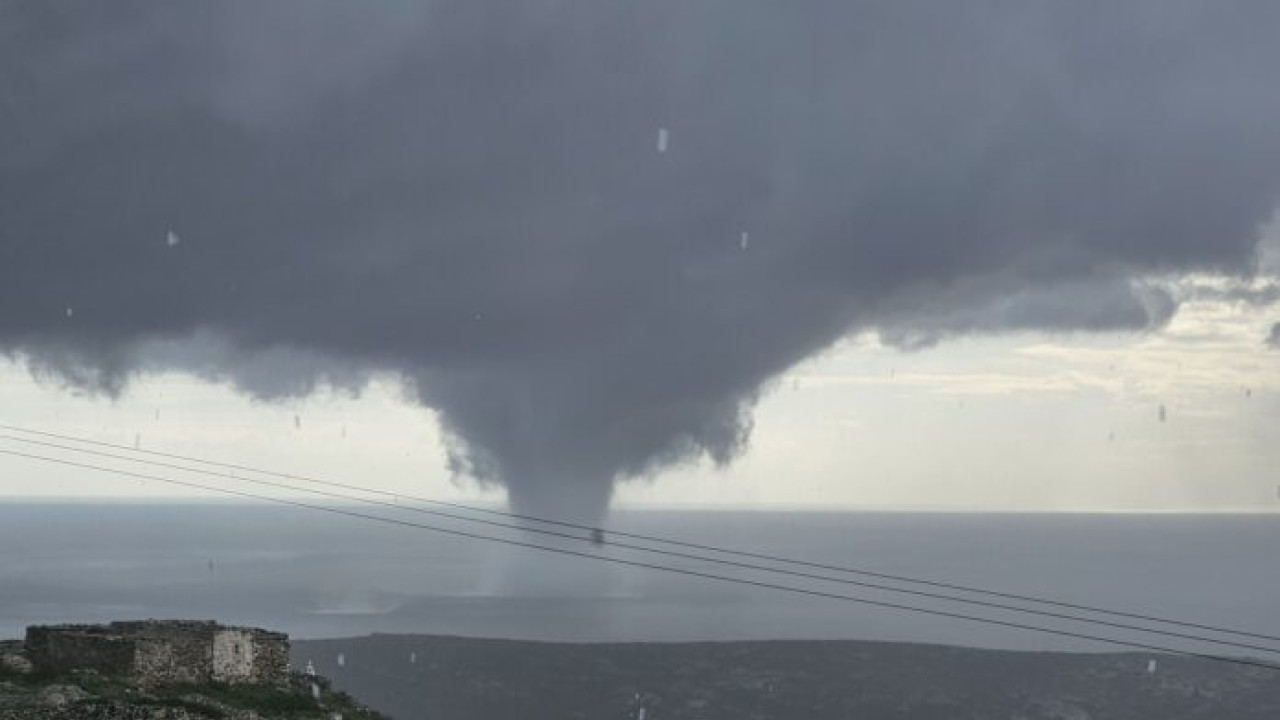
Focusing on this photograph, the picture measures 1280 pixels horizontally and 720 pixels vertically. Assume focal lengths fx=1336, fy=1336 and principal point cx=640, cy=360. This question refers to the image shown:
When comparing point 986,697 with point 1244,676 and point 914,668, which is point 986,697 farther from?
point 1244,676

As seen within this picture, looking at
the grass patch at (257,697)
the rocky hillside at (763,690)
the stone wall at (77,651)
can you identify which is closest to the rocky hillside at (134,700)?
the grass patch at (257,697)

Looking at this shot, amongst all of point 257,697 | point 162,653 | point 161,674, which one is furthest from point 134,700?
point 257,697

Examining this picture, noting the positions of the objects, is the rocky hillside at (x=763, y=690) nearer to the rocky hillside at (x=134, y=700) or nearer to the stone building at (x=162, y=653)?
the stone building at (x=162, y=653)

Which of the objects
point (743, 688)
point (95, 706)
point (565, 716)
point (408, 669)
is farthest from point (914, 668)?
point (95, 706)

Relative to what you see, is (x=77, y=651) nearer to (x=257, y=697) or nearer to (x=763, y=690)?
(x=257, y=697)

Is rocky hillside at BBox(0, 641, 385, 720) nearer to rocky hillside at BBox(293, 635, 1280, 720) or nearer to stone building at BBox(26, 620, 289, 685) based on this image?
stone building at BBox(26, 620, 289, 685)

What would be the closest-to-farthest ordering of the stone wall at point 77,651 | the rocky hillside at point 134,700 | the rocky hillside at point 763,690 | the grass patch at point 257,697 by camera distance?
the rocky hillside at point 134,700, the grass patch at point 257,697, the stone wall at point 77,651, the rocky hillside at point 763,690

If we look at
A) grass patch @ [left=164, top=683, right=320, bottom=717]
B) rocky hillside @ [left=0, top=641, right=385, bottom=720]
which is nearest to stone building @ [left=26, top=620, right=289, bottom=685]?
rocky hillside @ [left=0, top=641, right=385, bottom=720]

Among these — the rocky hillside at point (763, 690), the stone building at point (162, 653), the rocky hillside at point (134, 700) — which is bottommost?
the rocky hillside at point (134, 700)
